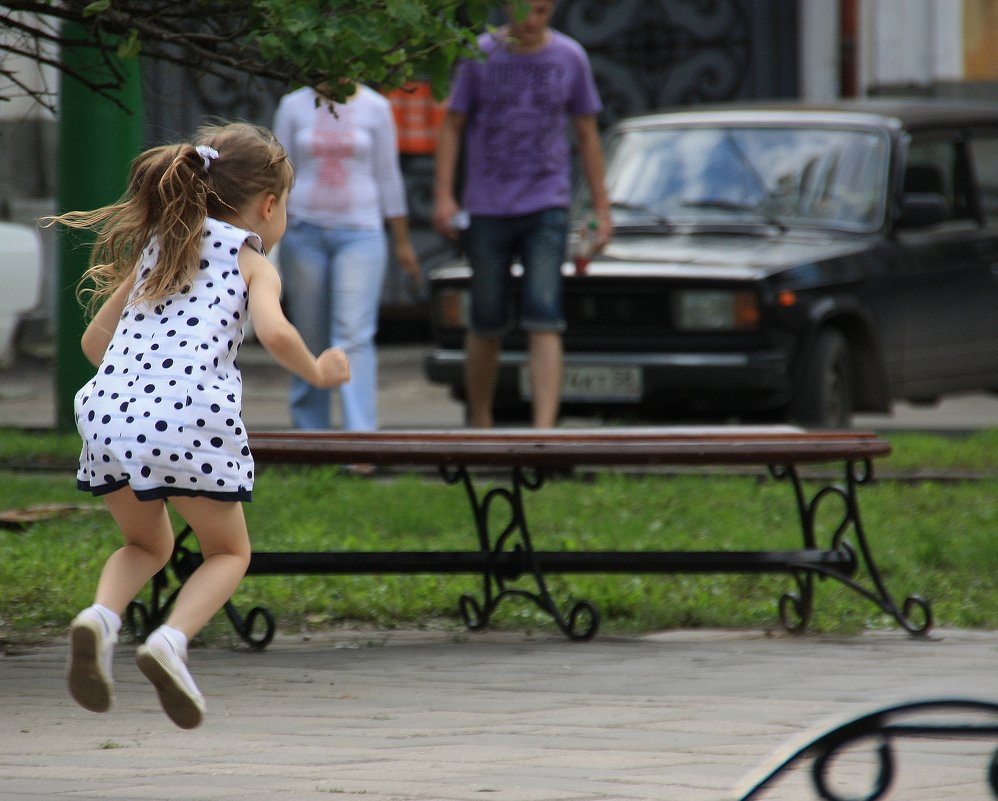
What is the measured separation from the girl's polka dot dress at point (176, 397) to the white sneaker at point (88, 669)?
301 mm

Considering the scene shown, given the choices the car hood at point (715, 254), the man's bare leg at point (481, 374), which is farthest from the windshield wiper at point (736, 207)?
the man's bare leg at point (481, 374)

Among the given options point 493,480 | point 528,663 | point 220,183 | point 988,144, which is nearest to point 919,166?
point 988,144

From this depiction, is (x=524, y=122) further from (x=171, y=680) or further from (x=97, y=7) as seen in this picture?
(x=171, y=680)

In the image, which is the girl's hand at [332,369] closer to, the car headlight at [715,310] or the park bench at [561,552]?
the park bench at [561,552]

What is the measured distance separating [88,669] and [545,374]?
14.1ft

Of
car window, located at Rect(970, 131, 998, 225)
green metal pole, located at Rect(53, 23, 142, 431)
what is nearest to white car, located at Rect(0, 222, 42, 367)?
green metal pole, located at Rect(53, 23, 142, 431)

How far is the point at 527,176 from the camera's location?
765cm

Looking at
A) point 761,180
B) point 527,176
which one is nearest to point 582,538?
point 527,176

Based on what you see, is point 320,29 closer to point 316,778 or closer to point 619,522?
point 316,778

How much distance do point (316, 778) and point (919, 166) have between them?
6.69 m

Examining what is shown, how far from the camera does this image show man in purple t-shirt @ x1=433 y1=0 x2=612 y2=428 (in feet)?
25.0

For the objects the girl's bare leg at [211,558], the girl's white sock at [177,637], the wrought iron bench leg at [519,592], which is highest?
the girl's bare leg at [211,558]

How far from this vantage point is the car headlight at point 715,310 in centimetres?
801

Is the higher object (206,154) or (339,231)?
(206,154)
